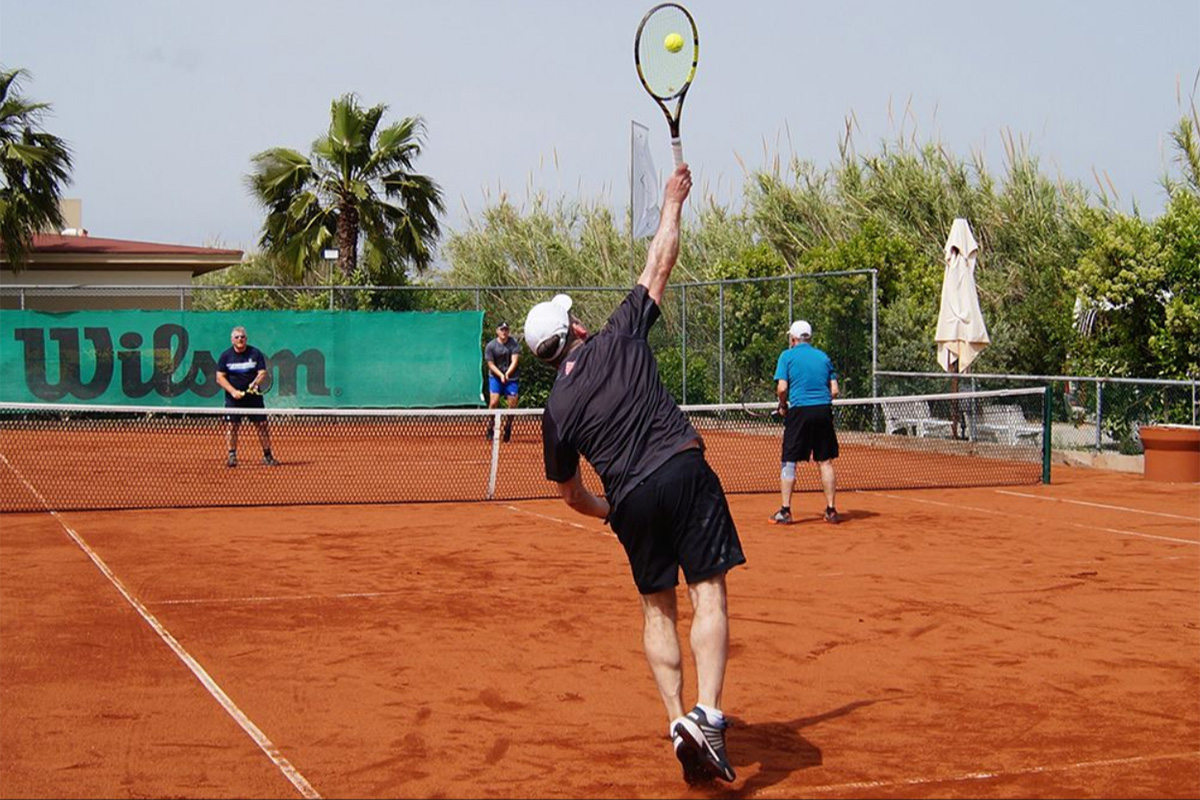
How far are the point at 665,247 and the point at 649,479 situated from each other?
3.01ft

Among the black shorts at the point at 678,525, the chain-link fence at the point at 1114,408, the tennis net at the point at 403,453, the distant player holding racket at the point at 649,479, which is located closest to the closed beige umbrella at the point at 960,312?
the chain-link fence at the point at 1114,408

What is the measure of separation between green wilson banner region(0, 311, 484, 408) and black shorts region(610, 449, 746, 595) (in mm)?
18984

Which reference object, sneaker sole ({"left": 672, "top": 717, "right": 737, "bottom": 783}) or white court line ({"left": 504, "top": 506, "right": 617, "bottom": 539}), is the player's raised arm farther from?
white court line ({"left": 504, "top": 506, "right": 617, "bottom": 539})

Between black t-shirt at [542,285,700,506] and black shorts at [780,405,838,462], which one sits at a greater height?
black t-shirt at [542,285,700,506]

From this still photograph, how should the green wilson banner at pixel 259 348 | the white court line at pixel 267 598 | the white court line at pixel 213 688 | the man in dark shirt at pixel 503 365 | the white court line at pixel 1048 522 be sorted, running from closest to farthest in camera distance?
the white court line at pixel 213 688 → the white court line at pixel 267 598 → the white court line at pixel 1048 522 → the man in dark shirt at pixel 503 365 → the green wilson banner at pixel 259 348

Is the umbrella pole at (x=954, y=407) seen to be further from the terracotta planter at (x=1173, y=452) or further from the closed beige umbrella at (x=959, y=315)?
the terracotta planter at (x=1173, y=452)

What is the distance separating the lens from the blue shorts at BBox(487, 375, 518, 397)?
21.3 metres

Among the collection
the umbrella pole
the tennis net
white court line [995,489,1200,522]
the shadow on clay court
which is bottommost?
the shadow on clay court

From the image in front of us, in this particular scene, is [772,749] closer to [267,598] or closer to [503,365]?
[267,598]

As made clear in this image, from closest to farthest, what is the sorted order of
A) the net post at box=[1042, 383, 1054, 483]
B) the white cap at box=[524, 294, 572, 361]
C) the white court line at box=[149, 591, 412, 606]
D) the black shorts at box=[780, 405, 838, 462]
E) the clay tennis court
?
1. the clay tennis court
2. the white cap at box=[524, 294, 572, 361]
3. the white court line at box=[149, 591, 412, 606]
4. the black shorts at box=[780, 405, 838, 462]
5. the net post at box=[1042, 383, 1054, 483]

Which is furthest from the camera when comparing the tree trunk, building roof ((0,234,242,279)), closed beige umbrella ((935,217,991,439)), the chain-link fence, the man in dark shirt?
building roof ((0,234,242,279))

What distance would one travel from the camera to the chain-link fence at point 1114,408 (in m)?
17.4

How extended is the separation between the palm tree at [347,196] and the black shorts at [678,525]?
21.5 m

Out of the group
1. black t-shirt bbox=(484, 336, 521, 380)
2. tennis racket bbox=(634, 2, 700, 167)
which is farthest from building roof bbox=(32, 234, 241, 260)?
tennis racket bbox=(634, 2, 700, 167)
